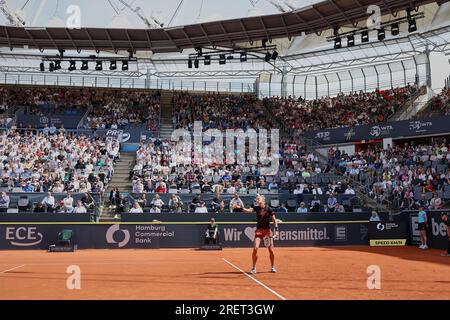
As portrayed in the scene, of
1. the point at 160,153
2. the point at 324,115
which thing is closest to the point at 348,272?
the point at 160,153

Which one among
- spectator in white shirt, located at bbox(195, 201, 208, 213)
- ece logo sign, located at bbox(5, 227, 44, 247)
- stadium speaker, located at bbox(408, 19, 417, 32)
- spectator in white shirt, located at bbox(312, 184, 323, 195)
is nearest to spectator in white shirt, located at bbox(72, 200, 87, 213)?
ece logo sign, located at bbox(5, 227, 44, 247)

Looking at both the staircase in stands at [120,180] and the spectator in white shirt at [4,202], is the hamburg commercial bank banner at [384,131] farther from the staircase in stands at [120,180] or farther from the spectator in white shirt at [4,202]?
the spectator in white shirt at [4,202]

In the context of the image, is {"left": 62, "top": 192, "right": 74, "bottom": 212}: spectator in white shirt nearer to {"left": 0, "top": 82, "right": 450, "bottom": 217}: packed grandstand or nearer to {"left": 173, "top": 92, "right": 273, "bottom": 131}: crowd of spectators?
{"left": 0, "top": 82, "right": 450, "bottom": 217}: packed grandstand

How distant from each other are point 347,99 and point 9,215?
3322 centimetres

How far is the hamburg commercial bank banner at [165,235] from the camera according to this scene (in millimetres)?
22531

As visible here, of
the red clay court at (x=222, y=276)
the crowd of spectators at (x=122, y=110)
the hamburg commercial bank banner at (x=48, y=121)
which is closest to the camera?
the red clay court at (x=222, y=276)

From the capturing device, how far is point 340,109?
44844 millimetres

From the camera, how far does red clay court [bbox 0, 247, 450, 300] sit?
9.81 m

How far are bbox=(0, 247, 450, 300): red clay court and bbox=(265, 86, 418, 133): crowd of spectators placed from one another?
2334 centimetres

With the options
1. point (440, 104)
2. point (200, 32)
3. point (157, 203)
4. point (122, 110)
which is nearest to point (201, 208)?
point (157, 203)

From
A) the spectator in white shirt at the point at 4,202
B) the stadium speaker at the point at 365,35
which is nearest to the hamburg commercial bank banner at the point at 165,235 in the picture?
the spectator in white shirt at the point at 4,202

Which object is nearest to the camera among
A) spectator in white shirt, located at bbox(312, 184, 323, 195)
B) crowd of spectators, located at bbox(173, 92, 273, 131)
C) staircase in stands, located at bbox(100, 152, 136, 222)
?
staircase in stands, located at bbox(100, 152, 136, 222)

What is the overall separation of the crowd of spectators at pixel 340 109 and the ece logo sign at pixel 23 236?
25.6 m
